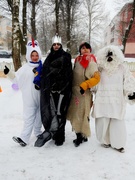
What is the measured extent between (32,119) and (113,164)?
139 centimetres

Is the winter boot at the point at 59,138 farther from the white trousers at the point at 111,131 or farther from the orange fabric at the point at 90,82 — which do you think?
the orange fabric at the point at 90,82

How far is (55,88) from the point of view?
306 centimetres

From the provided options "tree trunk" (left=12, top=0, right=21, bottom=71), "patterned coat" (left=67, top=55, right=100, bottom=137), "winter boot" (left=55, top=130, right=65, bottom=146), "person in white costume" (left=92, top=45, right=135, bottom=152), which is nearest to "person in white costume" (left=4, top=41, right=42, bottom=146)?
"winter boot" (left=55, top=130, right=65, bottom=146)

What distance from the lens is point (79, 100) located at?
10.3ft

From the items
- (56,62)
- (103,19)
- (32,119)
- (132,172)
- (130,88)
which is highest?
(103,19)

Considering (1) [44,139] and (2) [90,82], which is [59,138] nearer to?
(1) [44,139]

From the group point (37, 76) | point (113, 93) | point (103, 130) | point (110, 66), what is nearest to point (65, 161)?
point (103, 130)

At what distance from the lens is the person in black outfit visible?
3.02m

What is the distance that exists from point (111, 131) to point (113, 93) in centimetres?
58

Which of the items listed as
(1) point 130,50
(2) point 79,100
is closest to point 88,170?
(2) point 79,100

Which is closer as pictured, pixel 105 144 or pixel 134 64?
pixel 105 144

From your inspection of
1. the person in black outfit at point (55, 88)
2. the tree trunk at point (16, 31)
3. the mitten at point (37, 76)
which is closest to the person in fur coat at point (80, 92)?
the person in black outfit at point (55, 88)

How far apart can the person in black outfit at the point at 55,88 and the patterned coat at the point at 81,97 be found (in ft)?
0.37

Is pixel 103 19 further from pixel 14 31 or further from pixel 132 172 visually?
pixel 132 172
